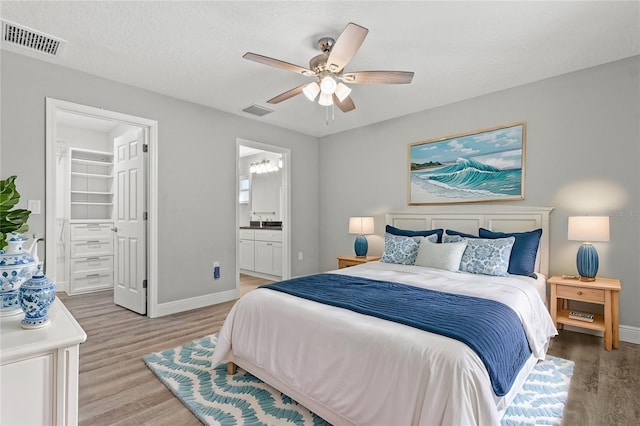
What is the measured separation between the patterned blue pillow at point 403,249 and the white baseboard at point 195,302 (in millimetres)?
2192

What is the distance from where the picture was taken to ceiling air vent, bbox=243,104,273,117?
417 centimetres

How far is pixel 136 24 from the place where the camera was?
7.85 feet

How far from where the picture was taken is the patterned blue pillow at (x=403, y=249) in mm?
3537

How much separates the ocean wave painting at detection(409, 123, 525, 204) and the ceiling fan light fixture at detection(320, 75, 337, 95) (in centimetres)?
212

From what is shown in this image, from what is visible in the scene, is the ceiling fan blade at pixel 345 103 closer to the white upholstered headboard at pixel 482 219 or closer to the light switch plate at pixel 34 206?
the white upholstered headboard at pixel 482 219

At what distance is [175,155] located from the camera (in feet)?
12.7

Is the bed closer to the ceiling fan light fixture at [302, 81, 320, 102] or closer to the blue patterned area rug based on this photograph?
the blue patterned area rug

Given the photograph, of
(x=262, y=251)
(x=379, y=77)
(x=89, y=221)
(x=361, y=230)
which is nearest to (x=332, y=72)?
(x=379, y=77)

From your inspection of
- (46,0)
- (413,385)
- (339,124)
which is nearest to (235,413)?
(413,385)

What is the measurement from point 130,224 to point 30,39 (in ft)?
6.71

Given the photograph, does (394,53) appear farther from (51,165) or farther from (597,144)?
(51,165)

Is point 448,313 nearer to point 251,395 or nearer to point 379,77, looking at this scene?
point 251,395

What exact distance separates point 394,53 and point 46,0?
8.35 feet

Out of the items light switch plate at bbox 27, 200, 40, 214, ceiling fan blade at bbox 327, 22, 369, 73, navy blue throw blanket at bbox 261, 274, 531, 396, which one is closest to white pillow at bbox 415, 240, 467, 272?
navy blue throw blanket at bbox 261, 274, 531, 396
